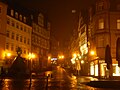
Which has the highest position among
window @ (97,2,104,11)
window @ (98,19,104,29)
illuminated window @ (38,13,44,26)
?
illuminated window @ (38,13,44,26)

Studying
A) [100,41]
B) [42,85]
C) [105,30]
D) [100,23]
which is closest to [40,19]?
[100,23]

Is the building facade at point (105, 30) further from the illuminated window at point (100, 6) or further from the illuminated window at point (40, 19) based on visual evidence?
the illuminated window at point (40, 19)

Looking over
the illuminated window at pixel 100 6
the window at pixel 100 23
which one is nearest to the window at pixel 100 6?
the illuminated window at pixel 100 6

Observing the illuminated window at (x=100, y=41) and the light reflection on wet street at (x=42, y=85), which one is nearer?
the light reflection on wet street at (x=42, y=85)

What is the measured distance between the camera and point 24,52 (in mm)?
89000

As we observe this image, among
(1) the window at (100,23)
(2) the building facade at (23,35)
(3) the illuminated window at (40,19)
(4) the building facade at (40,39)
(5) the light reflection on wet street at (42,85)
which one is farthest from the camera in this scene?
(3) the illuminated window at (40,19)

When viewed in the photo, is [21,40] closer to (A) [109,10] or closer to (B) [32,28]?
(B) [32,28]

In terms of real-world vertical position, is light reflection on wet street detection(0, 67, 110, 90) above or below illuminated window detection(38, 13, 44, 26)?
below

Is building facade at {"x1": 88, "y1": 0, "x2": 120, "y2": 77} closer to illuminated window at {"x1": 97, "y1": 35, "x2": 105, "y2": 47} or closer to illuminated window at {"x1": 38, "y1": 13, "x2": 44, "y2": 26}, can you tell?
illuminated window at {"x1": 97, "y1": 35, "x2": 105, "y2": 47}

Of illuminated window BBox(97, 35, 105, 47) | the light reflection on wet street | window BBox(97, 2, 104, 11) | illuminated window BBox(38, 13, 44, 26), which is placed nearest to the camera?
the light reflection on wet street

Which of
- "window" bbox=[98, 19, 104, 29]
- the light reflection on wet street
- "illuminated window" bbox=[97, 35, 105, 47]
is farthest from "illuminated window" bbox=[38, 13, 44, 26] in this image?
the light reflection on wet street

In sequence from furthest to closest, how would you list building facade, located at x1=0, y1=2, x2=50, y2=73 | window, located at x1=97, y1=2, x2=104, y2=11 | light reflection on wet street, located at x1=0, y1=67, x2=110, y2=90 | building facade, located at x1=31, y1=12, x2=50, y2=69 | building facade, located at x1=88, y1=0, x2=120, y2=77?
building facade, located at x1=31, y1=12, x2=50, y2=69 < building facade, located at x1=0, y1=2, x2=50, y2=73 < window, located at x1=97, y1=2, x2=104, y2=11 < building facade, located at x1=88, y1=0, x2=120, y2=77 < light reflection on wet street, located at x1=0, y1=67, x2=110, y2=90

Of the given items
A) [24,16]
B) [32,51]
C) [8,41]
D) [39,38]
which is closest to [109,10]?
[8,41]

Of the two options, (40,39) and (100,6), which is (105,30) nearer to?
(100,6)
